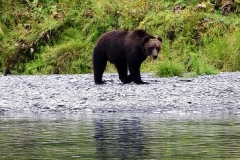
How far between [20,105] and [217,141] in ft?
15.8

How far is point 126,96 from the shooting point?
12836mm

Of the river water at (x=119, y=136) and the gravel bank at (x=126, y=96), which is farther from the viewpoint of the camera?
the gravel bank at (x=126, y=96)

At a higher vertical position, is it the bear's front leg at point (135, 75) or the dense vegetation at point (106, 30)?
the dense vegetation at point (106, 30)

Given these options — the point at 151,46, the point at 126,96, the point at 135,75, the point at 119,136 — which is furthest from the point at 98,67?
the point at 119,136

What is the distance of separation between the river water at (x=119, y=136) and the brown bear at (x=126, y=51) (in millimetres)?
2670

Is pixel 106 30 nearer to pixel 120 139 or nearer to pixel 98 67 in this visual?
pixel 98 67

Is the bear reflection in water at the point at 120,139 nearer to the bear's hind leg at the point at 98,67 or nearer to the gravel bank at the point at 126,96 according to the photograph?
the gravel bank at the point at 126,96

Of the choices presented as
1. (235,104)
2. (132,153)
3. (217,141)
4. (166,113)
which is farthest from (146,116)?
(132,153)

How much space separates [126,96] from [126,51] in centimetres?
159

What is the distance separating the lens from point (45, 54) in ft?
60.4

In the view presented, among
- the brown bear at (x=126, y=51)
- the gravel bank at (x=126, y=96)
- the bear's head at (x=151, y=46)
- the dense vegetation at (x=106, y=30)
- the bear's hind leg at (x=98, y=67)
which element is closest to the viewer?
the gravel bank at (x=126, y=96)

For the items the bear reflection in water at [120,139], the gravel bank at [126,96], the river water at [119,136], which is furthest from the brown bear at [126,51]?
the bear reflection in water at [120,139]

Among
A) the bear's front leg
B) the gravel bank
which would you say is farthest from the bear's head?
the gravel bank

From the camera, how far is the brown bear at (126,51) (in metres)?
14.1
